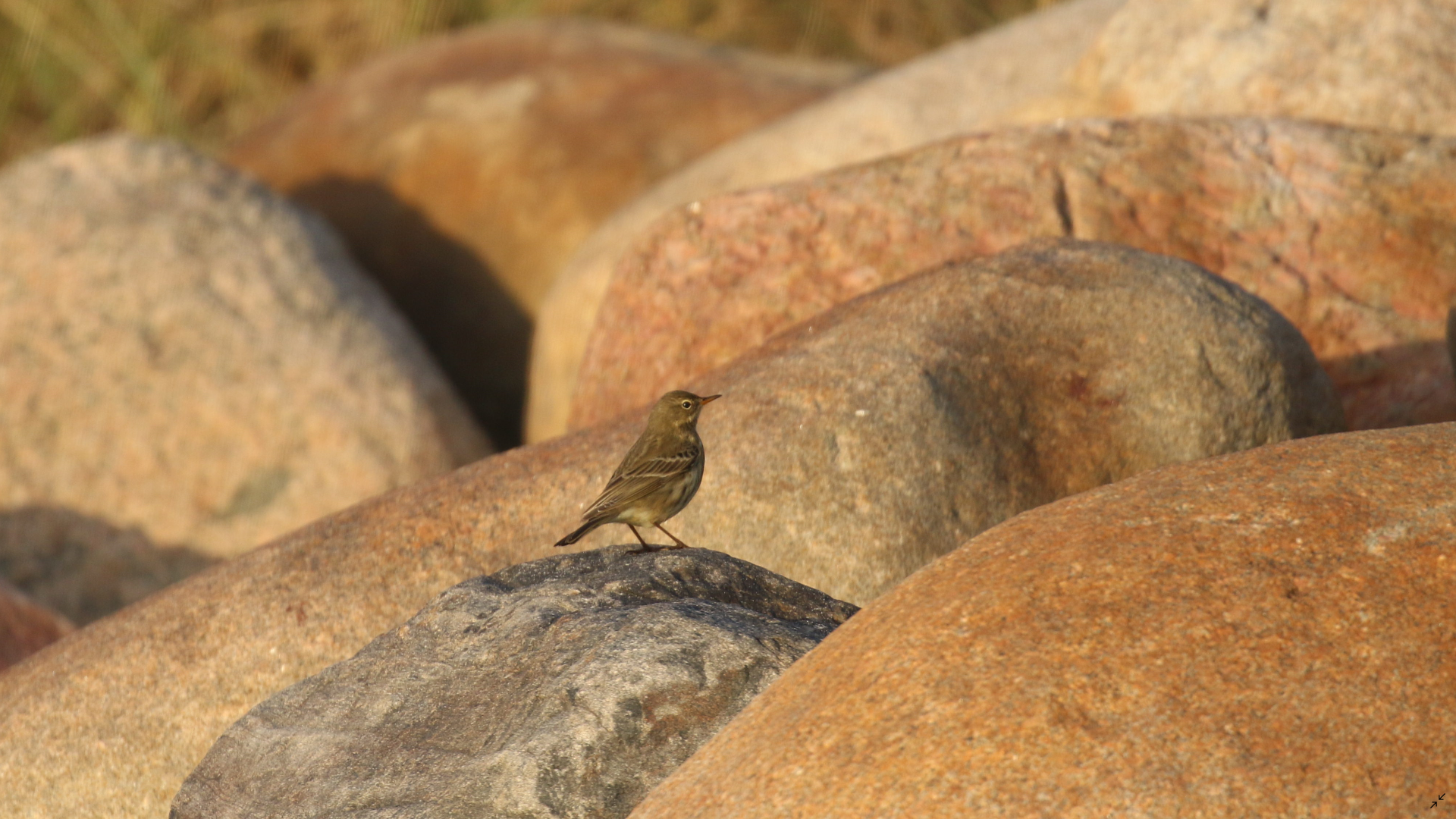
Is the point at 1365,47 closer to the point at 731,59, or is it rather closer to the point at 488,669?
the point at 731,59

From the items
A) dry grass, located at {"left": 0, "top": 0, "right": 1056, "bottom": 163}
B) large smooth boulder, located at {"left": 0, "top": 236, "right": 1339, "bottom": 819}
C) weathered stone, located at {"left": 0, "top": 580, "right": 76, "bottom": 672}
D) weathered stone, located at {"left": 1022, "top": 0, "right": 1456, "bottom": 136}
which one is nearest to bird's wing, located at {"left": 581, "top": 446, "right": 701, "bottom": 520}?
large smooth boulder, located at {"left": 0, "top": 236, "right": 1339, "bottom": 819}

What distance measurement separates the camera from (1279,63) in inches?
314

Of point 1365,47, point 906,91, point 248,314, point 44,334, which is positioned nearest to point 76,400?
point 44,334

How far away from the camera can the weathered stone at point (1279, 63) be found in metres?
7.76

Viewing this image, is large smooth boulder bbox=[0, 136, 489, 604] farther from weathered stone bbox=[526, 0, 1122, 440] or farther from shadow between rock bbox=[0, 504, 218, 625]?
weathered stone bbox=[526, 0, 1122, 440]

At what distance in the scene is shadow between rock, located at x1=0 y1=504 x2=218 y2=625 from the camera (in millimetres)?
7840

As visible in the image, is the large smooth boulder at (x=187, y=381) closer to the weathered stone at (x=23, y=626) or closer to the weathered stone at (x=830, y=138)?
the weathered stone at (x=830, y=138)

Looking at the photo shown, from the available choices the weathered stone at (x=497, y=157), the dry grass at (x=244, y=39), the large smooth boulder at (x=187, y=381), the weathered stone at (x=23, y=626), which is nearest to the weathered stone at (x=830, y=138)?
the large smooth boulder at (x=187, y=381)

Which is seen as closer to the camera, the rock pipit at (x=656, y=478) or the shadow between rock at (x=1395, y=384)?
the rock pipit at (x=656, y=478)

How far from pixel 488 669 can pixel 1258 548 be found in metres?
1.70

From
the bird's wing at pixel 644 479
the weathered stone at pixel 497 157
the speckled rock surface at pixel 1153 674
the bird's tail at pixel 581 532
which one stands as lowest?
the speckled rock surface at pixel 1153 674

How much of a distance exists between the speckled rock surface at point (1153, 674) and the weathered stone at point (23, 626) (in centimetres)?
410

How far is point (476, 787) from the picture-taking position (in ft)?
10.9

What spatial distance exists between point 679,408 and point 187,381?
4.37 m
